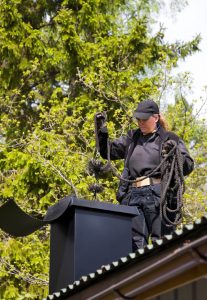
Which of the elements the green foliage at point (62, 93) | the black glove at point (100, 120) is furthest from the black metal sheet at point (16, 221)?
the green foliage at point (62, 93)

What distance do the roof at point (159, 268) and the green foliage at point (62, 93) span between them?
329 inches

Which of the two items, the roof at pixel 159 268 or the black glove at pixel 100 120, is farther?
the black glove at pixel 100 120

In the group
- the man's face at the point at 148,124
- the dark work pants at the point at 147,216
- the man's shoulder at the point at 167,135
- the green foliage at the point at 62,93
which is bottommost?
the dark work pants at the point at 147,216

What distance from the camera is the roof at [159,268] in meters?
5.37

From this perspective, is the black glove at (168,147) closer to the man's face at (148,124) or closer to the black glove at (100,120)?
the man's face at (148,124)

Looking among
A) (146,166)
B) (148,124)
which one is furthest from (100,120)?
(146,166)

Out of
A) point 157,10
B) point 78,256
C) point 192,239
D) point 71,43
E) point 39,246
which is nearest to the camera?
point 192,239

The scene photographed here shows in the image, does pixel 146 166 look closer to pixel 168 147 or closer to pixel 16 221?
pixel 168 147

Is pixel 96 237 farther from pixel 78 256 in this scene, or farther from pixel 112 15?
pixel 112 15

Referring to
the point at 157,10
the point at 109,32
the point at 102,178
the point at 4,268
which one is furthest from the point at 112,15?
the point at 4,268

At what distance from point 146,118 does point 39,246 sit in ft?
25.8

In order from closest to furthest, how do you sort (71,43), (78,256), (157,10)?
(78,256), (71,43), (157,10)

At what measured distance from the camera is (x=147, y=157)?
854 cm

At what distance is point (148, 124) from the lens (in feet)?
28.0
